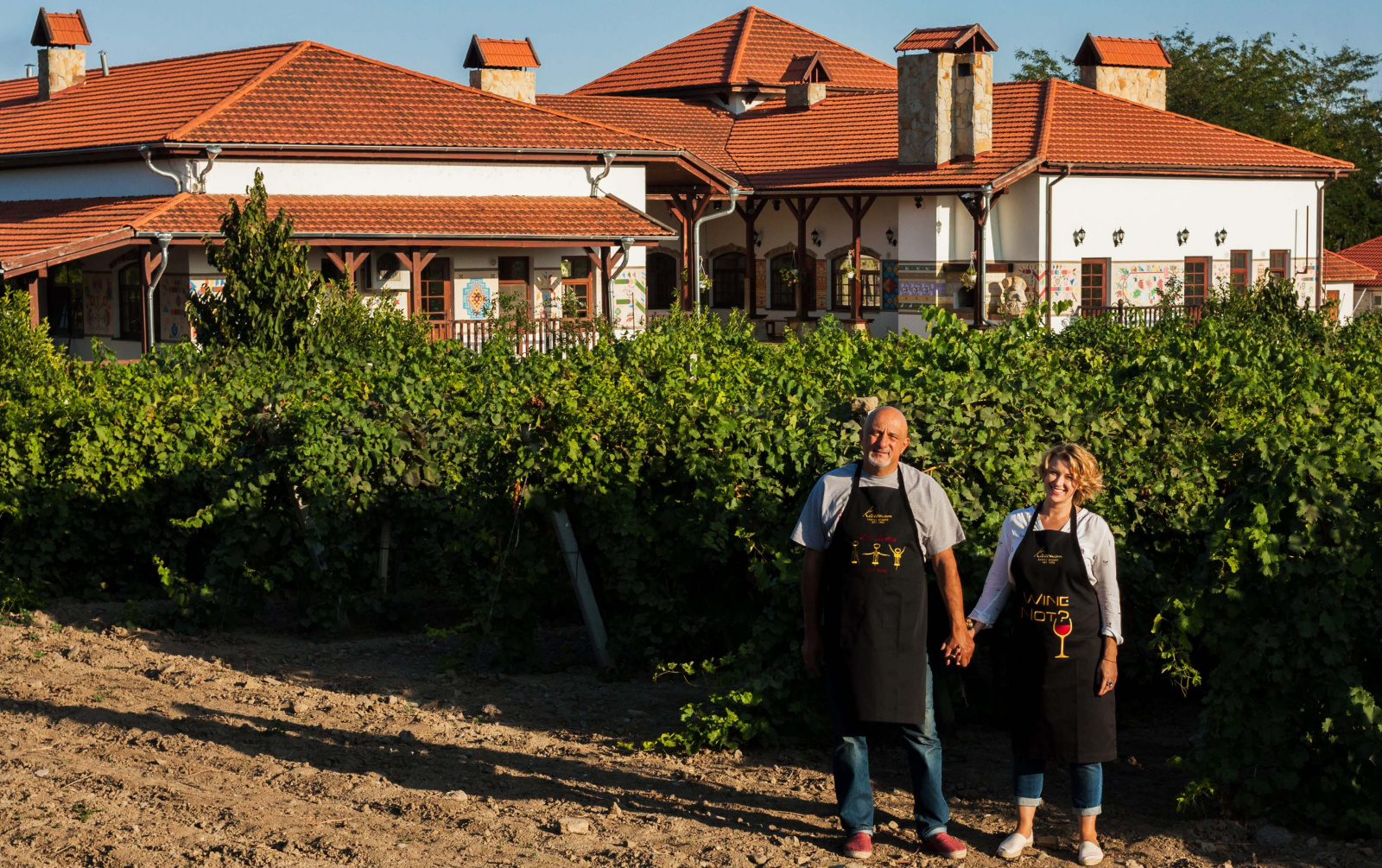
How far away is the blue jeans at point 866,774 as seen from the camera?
5.25 metres

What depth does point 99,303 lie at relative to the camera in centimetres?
2738

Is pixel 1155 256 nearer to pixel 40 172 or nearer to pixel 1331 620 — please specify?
pixel 40 172

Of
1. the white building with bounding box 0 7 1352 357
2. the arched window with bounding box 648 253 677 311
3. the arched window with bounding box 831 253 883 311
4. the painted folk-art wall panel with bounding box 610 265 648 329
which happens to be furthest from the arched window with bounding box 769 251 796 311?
the painted folk-art wall panel with bounding box 610 265 648 329

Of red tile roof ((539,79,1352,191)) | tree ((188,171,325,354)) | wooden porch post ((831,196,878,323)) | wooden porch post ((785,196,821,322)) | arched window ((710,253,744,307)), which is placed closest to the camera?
tree ((188,171,325,354))

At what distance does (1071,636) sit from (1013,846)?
2.45ft

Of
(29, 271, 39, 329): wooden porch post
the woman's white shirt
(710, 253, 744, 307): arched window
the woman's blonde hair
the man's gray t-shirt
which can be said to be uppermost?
(710, 253, 744, 307): arched window

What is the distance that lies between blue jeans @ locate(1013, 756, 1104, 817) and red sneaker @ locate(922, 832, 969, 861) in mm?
264

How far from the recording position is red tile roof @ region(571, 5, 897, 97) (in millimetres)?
41062

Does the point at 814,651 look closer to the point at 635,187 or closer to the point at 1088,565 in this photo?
the point at 1088,565

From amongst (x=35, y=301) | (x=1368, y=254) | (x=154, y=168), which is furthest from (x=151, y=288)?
(x=1368, y=254)

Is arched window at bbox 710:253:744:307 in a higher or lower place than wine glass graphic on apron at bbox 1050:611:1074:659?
higher

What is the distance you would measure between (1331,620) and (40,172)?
27944mm

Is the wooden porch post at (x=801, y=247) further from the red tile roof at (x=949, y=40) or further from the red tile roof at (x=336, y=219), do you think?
the red tile roof at (x=336, y=219)

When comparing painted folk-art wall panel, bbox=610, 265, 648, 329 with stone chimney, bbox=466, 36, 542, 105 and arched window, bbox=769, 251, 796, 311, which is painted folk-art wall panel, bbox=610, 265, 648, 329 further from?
stone chimney, bbox=466, 36, 542, 105
